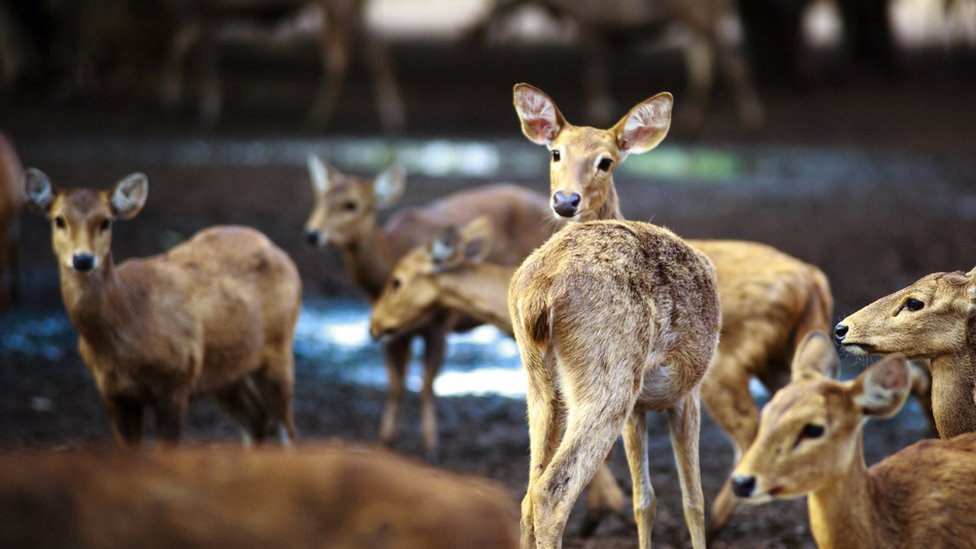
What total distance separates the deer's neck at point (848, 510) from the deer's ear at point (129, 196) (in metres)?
3.29

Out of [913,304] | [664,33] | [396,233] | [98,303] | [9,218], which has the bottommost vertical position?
[9,218]

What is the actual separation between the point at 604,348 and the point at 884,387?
0.97 meters

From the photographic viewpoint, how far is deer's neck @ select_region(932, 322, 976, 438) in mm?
4723

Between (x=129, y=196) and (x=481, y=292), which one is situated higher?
(x=129, y=196)

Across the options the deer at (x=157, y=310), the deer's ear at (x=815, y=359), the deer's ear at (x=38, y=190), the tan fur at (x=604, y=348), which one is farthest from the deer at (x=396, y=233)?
the deer's ear at (x=815, y=359)

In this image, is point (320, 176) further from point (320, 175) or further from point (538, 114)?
point (538, 114)

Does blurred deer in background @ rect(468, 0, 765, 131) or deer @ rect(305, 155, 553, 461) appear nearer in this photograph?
deer @ rect(305, 155, 553, 461)

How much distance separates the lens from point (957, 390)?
15.6ft

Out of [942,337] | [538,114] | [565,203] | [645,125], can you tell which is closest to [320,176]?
[538,114]

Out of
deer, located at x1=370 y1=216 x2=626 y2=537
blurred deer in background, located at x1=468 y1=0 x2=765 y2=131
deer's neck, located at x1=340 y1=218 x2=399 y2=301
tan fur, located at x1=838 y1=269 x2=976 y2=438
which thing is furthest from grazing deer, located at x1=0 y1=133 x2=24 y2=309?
blurred deer in background, located at x1=468 y1=0 x2=765 y2=131

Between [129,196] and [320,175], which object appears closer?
[129,196]

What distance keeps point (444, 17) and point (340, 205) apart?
1072 inches

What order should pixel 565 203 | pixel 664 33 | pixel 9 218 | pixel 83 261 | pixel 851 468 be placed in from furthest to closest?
pixel 664 33 → pixel 9 218 → pixel 83 261 → pixel 565 203 → pixel 851 468

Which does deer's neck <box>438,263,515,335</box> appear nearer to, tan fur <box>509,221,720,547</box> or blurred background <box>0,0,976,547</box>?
blurred background <box>0,0,976,547</box>
